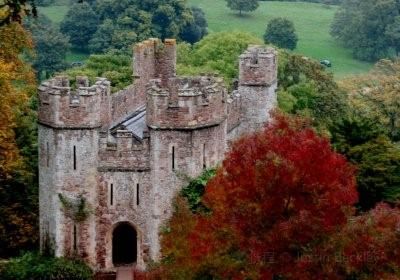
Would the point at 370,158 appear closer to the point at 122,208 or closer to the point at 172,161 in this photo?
the point at 172,161

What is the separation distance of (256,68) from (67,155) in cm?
1024

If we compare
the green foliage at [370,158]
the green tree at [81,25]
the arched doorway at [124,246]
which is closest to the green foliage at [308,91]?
the green foliage at [370,158]

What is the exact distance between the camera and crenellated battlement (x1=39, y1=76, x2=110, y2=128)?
3756 cm

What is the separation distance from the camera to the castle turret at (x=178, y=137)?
37.7 meters

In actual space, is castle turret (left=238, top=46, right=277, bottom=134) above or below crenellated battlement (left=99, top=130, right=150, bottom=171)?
Result: above

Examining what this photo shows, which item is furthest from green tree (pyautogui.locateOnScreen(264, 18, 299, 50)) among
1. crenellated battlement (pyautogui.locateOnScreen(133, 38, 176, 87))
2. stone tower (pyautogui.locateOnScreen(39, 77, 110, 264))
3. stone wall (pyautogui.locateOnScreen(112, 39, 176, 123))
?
stone tower (pyautogui.locateOnScreen(39, 77, 110, 264))

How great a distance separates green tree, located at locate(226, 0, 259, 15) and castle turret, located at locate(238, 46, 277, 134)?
7377cm

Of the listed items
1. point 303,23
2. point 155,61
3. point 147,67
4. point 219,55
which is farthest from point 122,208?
point 303,23

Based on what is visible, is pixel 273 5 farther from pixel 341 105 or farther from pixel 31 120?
pixel 31 120

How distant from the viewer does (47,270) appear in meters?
38.2

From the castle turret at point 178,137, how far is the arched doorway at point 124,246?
4.70 feet

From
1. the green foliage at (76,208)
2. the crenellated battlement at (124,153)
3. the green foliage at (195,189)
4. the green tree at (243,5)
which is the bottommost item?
the green tree at (243,5)

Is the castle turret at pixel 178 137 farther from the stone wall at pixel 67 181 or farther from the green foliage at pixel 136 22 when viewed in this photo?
the green foliage at pixel 136 22

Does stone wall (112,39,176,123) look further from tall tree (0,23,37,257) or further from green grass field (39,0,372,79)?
green grass field (39,0,372,79)
